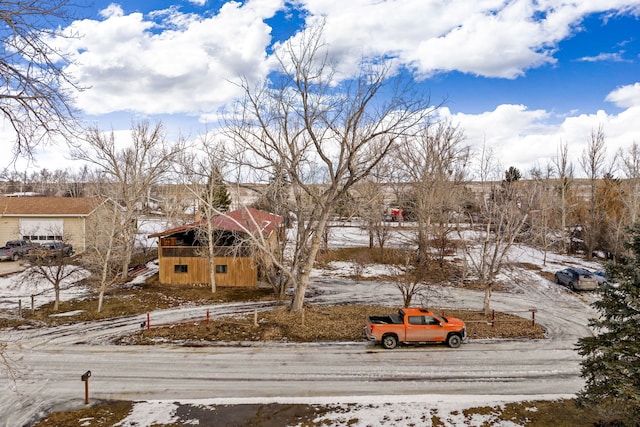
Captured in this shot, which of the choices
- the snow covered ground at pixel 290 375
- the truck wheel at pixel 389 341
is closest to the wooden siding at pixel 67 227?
the snow covered ground at pixel 290 375

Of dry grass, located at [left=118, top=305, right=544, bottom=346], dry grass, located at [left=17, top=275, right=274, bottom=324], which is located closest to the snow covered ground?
dry grass, located at [left=118, top=305, right=544, bottom=346]

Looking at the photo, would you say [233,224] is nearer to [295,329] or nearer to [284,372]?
[295,329]

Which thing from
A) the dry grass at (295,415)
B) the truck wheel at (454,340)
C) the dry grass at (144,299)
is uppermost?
the dry grass at (144,299)

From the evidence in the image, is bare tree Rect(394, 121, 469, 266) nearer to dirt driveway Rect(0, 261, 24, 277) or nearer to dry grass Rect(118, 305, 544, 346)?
dry grass Rect(118, 305, 544, 346)

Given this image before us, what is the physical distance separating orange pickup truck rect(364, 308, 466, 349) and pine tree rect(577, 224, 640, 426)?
20.8 feet

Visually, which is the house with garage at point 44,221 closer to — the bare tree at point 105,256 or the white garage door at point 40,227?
the white garage door at point 40,227

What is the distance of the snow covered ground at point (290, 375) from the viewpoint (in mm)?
11344

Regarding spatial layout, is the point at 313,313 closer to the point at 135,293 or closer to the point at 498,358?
the point at 498,358

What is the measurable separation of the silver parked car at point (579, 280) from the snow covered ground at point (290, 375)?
29.9ft

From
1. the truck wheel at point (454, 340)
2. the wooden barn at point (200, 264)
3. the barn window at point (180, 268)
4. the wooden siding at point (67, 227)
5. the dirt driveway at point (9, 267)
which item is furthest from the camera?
the wooden siding at point (67, 227)

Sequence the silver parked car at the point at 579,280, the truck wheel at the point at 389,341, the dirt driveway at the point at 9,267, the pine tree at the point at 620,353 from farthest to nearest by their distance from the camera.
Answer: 1. the dirt driveway at the point at 9,267
2. the silver parked car at the point at 579,280
3. the truck wheel at the point at 389,341
4. the pine tree at the point at 620,353

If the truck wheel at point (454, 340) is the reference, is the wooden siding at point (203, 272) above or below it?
above

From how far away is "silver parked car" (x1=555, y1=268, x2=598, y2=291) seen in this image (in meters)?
26.4

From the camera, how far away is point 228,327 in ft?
60.1
